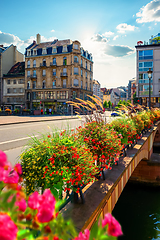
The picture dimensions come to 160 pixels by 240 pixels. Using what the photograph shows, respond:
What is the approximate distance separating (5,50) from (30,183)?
57.4m

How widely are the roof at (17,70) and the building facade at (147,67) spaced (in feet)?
97.7

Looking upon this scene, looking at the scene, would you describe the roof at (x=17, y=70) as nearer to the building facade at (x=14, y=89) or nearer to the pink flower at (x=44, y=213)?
the building facade at (x=14, y=89)

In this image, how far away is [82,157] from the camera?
2.72 m

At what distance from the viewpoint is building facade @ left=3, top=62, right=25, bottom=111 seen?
51.8 m

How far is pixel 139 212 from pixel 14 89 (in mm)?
48926

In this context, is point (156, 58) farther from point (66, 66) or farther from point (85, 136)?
point (85, 136)

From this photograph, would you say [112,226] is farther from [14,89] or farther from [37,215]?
[14,89]

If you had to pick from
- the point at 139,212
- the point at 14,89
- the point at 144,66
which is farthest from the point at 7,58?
the point at 139,212

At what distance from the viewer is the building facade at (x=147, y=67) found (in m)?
46.8

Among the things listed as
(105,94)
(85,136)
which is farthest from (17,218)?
(105,94)

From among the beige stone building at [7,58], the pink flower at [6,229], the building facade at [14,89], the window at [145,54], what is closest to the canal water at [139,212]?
the pink flower at [6,229]

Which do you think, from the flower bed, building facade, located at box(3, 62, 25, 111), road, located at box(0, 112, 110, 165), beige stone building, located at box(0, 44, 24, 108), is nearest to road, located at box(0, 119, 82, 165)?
road, located at box(0, 112, 110, 165)

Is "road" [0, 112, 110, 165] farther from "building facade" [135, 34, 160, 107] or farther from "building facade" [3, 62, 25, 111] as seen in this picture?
"building facade" [3, 62, 25, 111]

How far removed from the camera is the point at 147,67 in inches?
1859
